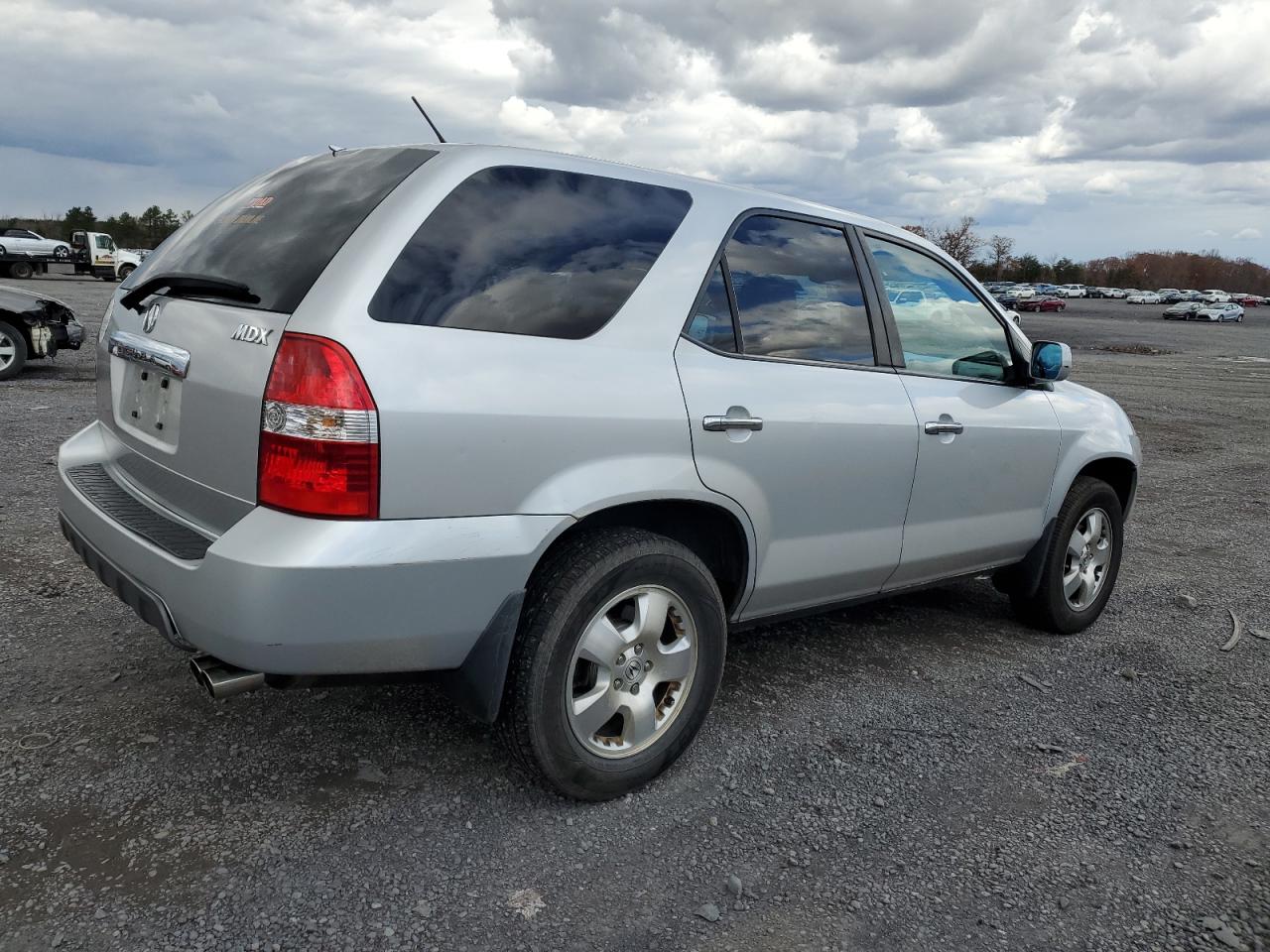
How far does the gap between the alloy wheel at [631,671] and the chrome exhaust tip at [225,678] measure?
0.79 metres

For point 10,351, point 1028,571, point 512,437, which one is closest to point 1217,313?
point 10,351

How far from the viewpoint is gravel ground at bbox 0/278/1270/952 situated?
2379 mm

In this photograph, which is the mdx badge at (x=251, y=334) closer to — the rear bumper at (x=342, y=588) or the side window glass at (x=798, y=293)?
the rear bumper at (x=342, y=588)

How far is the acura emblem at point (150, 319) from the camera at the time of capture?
2.83 metres

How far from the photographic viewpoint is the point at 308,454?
228 centimetres

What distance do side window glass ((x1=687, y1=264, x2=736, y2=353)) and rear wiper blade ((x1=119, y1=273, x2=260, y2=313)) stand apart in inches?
47.7

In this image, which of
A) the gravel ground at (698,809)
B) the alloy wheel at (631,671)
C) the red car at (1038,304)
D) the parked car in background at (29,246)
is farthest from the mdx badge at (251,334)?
the red car at (1038,304)

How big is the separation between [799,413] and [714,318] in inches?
16.2

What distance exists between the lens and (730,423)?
292cm

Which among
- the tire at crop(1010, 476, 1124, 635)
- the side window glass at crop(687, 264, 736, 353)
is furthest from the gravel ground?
the side window glass at crop(687, 264, 736, 353)

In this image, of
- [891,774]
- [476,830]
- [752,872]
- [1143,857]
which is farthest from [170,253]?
[1143,857]

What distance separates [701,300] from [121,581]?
179 cm

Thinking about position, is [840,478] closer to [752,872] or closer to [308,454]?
[752,872]

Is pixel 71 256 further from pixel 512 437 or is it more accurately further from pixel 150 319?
pixel 512 437
